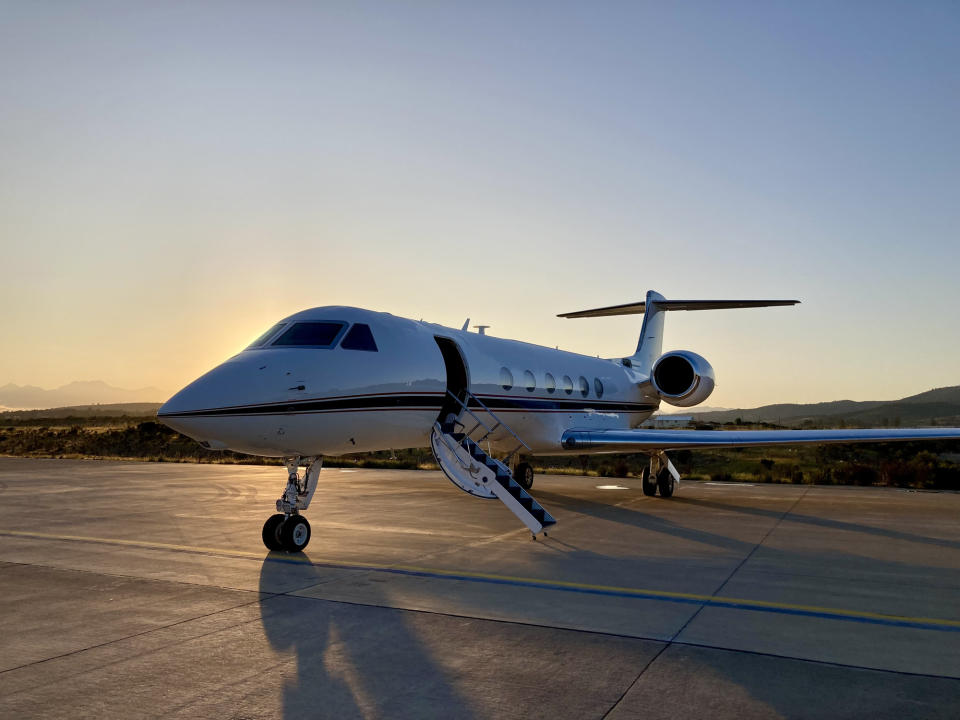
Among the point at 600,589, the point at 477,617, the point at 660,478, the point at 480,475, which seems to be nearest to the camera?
the point at 477,617

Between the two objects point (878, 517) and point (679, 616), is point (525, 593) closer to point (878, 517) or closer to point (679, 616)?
point (679, 616)

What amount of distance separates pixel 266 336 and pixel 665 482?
9861mm

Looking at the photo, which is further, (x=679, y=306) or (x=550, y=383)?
(x=679, y=306)

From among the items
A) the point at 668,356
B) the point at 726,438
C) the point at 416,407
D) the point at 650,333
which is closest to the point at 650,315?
the point at 650,333

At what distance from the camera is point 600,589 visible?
6875 mm

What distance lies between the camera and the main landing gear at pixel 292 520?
8.76 metres

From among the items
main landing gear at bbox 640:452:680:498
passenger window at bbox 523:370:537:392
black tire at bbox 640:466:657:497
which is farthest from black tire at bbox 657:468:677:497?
passenger window at bbox 523:370:537:392

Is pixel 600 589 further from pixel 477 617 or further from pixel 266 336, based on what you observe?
pixel 266 336

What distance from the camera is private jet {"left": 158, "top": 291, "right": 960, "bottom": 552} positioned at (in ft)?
27.6

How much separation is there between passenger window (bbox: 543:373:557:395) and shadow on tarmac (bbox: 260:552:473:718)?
8.90m

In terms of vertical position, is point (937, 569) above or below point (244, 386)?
below

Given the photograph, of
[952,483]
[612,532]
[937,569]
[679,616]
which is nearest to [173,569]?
[679,616]

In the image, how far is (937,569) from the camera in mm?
7941

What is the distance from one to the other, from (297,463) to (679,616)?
525cm
